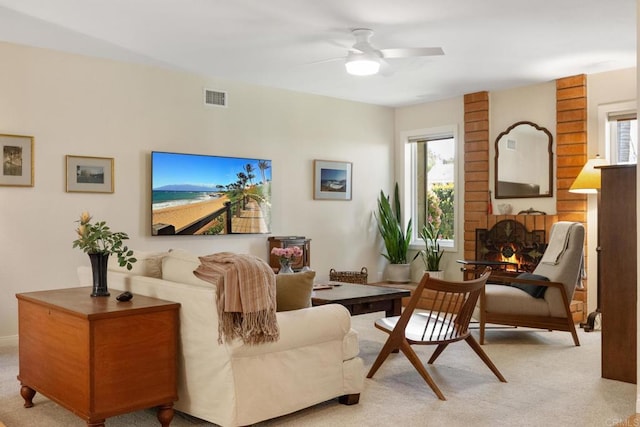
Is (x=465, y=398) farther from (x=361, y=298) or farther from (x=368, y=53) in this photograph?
(x=368, y=53)

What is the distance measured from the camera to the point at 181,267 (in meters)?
3.34

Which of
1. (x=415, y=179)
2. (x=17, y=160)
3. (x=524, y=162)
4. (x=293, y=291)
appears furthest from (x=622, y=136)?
(x=17, y=160)

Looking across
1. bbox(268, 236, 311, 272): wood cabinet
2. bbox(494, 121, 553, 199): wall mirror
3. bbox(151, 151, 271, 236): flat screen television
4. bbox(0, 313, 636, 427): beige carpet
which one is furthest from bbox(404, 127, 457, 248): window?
bbox(0, 313, 636, 427): beige carpet

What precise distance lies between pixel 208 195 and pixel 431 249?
9.81 ft

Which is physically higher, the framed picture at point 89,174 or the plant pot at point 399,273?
the framed picture at point 89,174

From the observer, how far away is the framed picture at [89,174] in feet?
17.8

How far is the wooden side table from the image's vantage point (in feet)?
9.46

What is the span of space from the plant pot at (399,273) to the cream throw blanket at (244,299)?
16.1 feet

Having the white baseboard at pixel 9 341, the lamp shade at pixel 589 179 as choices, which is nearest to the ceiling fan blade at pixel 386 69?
the lamp shade at pixel 589 179

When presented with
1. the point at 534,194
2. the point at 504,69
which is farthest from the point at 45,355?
the point at 534,194

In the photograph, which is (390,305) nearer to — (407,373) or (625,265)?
(407,373)

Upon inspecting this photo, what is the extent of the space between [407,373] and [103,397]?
6.93 feet

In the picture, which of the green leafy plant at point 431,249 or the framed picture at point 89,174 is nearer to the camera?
the framed picture at point 89,174

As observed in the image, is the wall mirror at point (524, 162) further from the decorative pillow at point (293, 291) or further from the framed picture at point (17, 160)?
the framed picture at point (17, 160)
